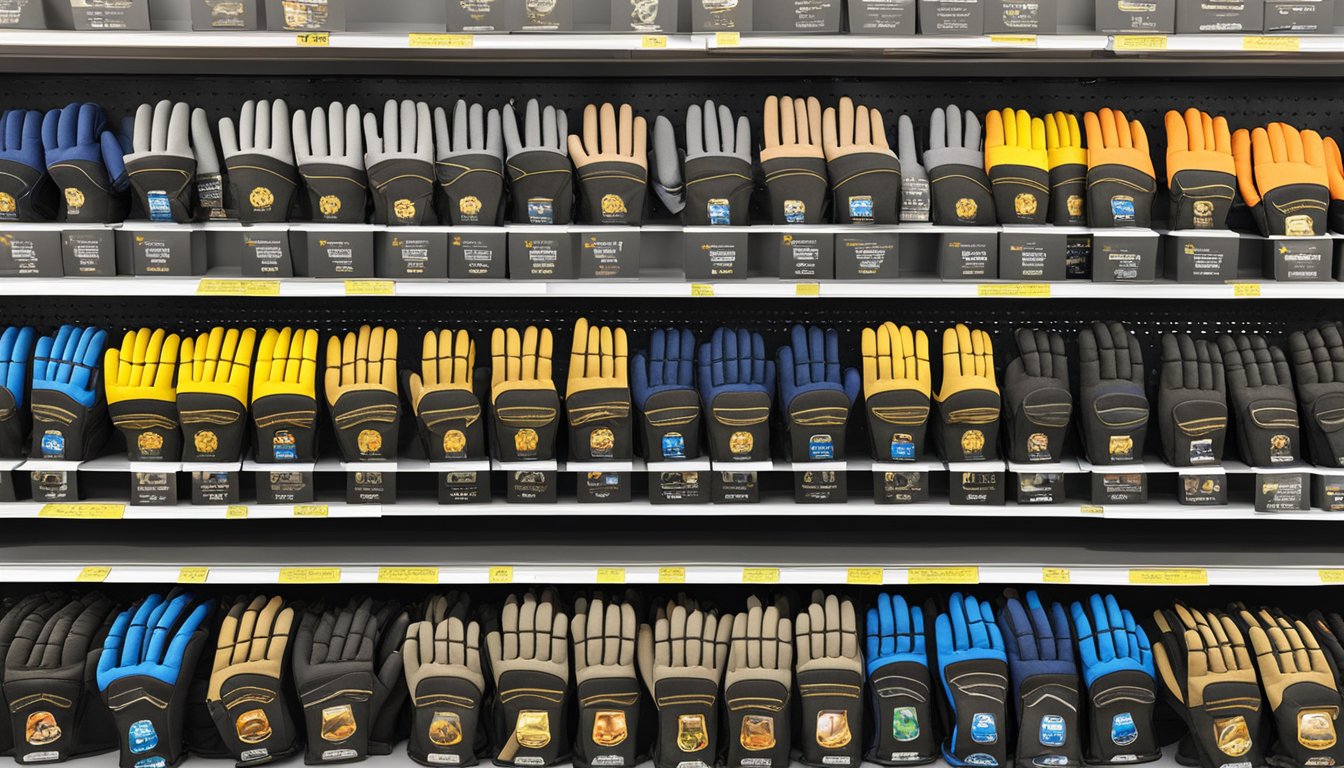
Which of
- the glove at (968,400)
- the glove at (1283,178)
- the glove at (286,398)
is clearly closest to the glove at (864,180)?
the glove at (968,400)

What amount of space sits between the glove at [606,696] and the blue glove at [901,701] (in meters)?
0.70

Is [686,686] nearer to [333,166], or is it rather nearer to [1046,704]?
[1046,704]

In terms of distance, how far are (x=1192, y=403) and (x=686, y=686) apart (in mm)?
1681

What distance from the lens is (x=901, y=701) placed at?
3.01 m

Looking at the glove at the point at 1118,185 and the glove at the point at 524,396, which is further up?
the glove at the point at 1118,185

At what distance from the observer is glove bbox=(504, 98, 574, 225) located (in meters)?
2.98

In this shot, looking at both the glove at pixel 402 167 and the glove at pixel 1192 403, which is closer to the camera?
the glove at pixel 402 167

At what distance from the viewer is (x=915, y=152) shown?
3.15 metres

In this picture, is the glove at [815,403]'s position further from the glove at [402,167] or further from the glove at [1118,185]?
the glove at [402,167]

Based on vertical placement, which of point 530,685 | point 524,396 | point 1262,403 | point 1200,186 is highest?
point 1200,186

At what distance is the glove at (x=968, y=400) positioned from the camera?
10.00 feet

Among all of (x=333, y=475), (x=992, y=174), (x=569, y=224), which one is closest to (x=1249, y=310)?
(x=992, y=174)

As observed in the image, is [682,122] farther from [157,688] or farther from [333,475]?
[157,688]

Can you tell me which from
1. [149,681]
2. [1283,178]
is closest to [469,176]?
[149,681]
